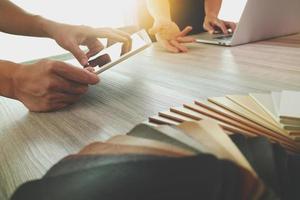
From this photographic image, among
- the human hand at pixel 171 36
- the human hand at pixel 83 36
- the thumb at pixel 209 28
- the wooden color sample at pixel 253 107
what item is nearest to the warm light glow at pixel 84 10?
the thumb at pixel 209 28

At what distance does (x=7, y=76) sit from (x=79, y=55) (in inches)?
11.7

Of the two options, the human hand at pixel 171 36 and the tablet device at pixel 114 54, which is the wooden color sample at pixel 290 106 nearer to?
the tablet device at pixel 114 54

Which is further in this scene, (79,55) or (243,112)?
(79,55)

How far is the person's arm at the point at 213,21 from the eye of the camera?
150cm

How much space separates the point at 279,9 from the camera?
1.20 m

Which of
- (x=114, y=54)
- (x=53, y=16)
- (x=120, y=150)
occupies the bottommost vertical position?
(x=53, y=16)

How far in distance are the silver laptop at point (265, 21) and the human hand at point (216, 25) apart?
178 millimetres

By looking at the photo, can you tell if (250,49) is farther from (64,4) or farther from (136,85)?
(64,4)

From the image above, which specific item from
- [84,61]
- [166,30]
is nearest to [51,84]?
[84,61]

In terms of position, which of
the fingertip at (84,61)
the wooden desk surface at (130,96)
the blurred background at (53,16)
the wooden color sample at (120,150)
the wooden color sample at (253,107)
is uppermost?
the wooden color sample at (120,150)

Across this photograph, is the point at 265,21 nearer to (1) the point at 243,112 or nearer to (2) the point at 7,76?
(1) the point at 243,112

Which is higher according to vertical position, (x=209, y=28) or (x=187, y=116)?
(x=187, y=116)

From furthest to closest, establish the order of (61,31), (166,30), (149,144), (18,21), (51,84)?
(166,30), (18,21), (61,31), (51,84), (149,144)

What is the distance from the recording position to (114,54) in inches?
40.9
